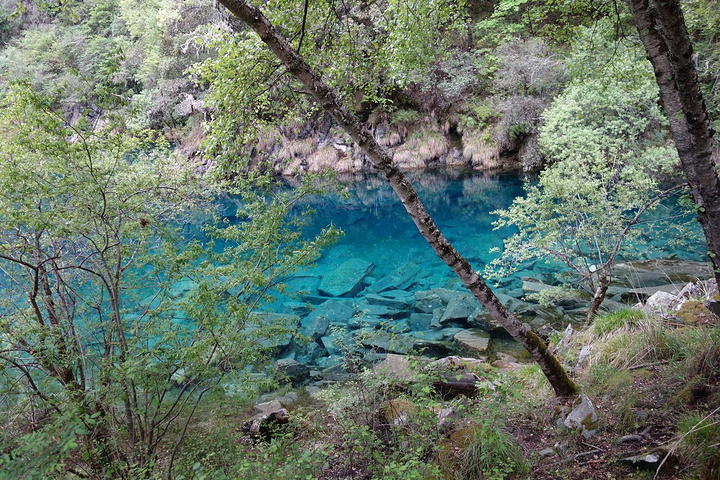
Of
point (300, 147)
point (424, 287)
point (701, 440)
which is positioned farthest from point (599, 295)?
point (300, 147)

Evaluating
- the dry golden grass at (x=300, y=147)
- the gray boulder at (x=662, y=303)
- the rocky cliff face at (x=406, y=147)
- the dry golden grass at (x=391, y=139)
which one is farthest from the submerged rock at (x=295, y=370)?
the dry golden grass at (x=300, y=147)

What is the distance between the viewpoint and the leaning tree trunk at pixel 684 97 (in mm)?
2438

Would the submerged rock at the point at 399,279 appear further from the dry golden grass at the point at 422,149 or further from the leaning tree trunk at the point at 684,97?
the dry golden grass at the point at 422,149

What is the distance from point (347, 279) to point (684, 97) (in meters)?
8.83

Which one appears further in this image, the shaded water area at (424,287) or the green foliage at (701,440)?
the shaded water area at (424,287)

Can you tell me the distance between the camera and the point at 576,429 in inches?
128

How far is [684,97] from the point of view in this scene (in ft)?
8.38

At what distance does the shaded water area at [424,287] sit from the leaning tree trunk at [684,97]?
8.20 feet

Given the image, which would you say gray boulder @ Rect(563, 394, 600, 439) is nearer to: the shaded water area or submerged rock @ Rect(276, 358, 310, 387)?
the shaded water area

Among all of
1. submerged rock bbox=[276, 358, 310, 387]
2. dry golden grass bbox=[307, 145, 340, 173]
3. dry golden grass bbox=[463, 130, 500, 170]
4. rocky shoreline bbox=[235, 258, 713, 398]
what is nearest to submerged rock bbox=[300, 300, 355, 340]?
rocky shoreline bbox=[235, 258, 713, 398]

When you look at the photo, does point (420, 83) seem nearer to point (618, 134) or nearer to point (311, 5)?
point (618, 134)

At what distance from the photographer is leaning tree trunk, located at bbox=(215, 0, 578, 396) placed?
99.0 inches

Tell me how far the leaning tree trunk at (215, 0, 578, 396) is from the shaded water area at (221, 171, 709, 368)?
0.94m

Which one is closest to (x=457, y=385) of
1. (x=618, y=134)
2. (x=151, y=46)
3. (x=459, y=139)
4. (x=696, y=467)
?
(x=696, y=467)
